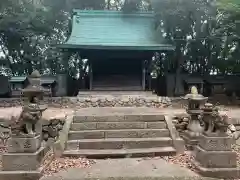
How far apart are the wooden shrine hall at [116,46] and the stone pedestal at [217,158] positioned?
27.9 ft

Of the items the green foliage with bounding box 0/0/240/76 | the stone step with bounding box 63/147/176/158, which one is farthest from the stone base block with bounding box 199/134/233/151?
the green foliage with bounding box 0/0/240/76

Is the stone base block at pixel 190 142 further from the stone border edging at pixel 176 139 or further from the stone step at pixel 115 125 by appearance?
the stone step at pixel 115 125

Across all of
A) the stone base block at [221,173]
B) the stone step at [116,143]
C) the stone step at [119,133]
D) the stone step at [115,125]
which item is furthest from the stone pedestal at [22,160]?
the stone base block at [221,173]

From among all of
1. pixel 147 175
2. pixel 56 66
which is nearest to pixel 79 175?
pixel 147 175

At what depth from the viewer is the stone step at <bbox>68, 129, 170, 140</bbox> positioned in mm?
7449

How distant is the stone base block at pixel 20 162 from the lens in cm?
552

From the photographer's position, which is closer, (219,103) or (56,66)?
(219,103)

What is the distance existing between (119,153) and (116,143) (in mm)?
424

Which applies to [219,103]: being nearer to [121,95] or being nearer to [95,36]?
[121,95]

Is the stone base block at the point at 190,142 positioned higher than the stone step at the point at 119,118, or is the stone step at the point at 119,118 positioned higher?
the stone step at the point at 119,118

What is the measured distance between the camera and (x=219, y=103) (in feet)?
48.1

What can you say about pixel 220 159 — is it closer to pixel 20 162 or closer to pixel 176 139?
pixel 176 139

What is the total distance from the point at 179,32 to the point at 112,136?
12.4 metres

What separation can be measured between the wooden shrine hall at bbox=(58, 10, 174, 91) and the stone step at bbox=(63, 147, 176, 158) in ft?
24.1
